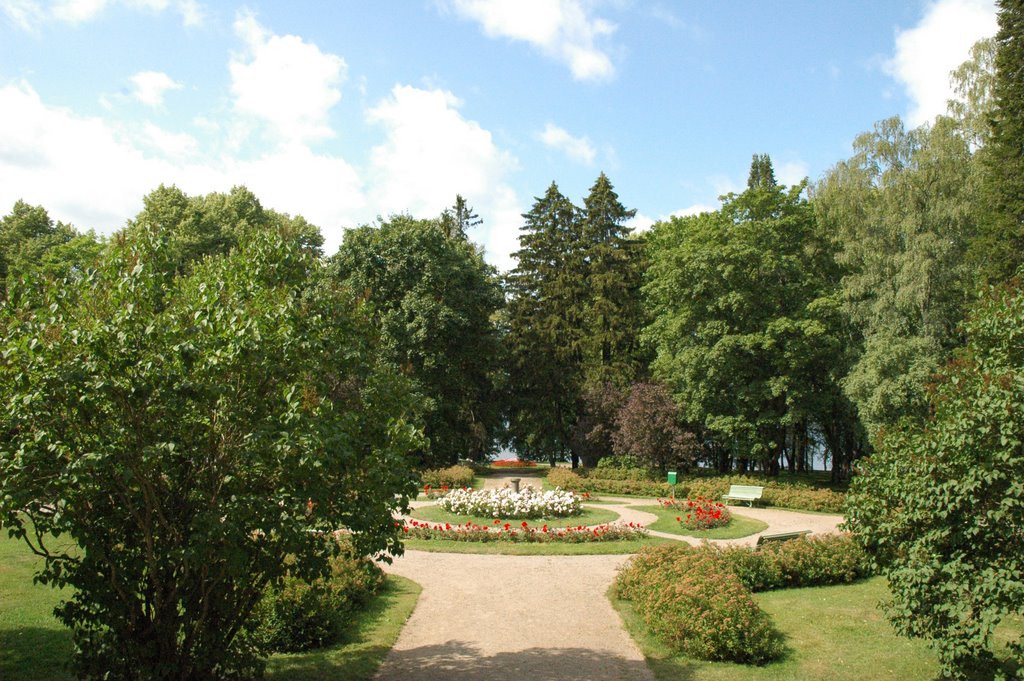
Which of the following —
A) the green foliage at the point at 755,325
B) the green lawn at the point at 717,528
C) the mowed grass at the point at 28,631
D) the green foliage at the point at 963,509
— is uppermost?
the green foliage at the point at 755,325

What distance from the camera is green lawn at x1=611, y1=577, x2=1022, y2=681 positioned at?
27.5 ft

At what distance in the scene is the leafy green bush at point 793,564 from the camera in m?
12.4

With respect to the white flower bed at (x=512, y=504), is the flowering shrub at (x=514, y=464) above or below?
below

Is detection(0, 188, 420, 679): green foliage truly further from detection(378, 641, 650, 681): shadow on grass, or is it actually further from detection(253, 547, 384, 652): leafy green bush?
detection(378, 641, 650, 681): shadow on grass

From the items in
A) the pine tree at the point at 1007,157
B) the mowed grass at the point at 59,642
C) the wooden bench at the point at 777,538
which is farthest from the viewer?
the pine tree at the point at 1007,157

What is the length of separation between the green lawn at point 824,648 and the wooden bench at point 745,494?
39.8 ft

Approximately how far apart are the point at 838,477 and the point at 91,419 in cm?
3765

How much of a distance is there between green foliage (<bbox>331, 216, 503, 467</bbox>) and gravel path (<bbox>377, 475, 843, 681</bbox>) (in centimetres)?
1889

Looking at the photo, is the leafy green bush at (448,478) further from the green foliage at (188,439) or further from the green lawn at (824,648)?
the green foliage at (188,439)

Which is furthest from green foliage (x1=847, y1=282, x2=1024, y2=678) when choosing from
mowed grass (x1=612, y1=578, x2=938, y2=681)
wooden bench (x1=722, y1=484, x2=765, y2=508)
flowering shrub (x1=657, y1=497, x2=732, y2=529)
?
wooden bench (x1=722, y1=484, x2=765, y2=508)

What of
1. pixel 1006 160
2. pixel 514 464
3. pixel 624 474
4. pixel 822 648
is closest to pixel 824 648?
pixel 822 648

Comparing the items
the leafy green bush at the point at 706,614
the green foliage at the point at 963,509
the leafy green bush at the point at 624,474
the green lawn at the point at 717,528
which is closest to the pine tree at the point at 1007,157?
the green lawn at the point at 717,528

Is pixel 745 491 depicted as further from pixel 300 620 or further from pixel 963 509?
pixel 300 620

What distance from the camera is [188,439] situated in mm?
6047
